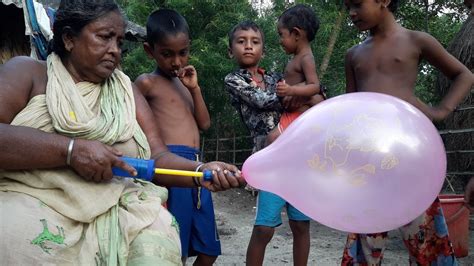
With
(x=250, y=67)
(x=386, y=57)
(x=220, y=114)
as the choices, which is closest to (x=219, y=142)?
(x=220, y=114)

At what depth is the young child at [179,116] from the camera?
2.50 meters

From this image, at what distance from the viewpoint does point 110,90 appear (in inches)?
70.7

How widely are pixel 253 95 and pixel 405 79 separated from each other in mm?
963

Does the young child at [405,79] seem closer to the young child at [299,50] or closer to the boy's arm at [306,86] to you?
the boy's arm at [306,86]

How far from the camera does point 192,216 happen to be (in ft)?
8.38

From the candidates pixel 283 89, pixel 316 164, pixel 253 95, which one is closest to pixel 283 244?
pixel 253 95

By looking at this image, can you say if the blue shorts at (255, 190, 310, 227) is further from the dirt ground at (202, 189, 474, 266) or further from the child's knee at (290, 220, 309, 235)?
the dirt ground at (202, 189, 474, 266)

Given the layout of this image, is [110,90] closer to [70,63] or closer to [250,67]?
[70,63]

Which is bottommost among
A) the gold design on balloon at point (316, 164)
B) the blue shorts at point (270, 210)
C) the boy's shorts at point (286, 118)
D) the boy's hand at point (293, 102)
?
the blue shorts at point (270, 210)

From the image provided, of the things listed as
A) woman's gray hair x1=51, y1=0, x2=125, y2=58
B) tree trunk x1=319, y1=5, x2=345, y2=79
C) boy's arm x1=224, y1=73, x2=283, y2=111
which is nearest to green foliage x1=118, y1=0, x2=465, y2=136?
tree trunk x1=319, y1=5, x2=345, y2=79

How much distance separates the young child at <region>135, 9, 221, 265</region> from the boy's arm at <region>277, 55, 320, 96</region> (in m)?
0.49

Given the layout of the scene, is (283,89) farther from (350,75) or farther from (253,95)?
(350,75)

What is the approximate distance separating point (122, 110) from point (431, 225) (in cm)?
143

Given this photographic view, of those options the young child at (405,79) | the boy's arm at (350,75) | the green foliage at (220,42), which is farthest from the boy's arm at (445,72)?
the green foliage at (220,42)
